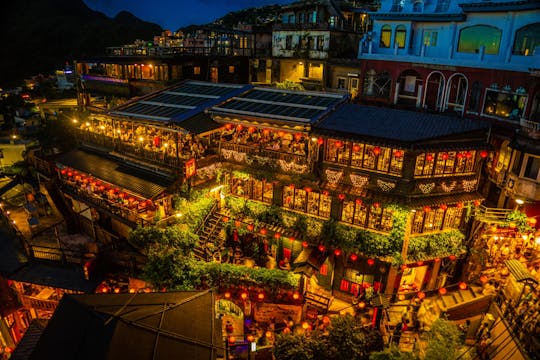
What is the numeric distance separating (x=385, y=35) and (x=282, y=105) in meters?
13.2

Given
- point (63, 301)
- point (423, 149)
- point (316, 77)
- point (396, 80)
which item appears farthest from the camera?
point (316, 77)

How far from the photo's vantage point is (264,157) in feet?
81.5

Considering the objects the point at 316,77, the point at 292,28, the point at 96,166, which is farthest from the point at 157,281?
the point at 292,28

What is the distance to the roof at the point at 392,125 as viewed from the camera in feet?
69.9

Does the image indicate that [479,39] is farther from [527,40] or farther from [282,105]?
[282,105]

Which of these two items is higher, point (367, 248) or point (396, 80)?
point (396, 80)

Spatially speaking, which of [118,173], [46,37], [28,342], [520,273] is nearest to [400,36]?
[520,273]

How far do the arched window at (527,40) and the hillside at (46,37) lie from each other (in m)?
91.0

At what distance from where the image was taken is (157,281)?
20953 millimetres

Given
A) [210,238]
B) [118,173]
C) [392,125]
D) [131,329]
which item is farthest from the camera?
[118,173]

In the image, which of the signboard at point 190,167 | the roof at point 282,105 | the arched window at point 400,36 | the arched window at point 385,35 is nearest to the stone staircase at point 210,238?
the signboard at point 190,167

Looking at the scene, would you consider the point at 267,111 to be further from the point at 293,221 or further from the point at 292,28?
the point at 292,28

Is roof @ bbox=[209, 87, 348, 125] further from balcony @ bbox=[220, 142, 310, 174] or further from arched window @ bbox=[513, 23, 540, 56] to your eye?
arched window @ bbox=[513, 23, 540, 56]

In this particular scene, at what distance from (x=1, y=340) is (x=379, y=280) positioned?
2484 cm
